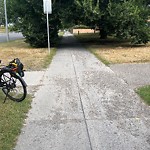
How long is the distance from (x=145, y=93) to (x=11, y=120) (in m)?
3.31

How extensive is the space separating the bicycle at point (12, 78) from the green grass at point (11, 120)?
0.56 ft

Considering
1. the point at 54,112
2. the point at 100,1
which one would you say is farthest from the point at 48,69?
the point at 100,1

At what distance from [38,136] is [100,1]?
53.7 ft

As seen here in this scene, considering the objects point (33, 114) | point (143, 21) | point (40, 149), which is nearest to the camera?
point (40, 149)

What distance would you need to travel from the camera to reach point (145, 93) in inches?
295

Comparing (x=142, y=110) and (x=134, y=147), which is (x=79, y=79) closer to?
(x=142, y=110)

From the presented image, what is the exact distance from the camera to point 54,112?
20.7 ft

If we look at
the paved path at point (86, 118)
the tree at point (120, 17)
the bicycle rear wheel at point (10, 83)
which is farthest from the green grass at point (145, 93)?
the tree at point (120, 17)

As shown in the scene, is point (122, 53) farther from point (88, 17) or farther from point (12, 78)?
point (12, 78)

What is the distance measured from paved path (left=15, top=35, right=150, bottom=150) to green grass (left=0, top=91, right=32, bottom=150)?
0.11 m

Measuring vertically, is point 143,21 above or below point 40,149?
above

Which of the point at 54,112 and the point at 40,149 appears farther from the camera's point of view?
the point at 54,112

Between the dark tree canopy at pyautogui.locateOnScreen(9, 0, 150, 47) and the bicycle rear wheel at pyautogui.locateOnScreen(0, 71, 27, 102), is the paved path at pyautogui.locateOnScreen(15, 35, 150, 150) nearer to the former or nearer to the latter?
the bicycle rear wheel at pyautogui.locateOnScreen(0, 71, 27, 102)

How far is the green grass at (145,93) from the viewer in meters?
7.01
